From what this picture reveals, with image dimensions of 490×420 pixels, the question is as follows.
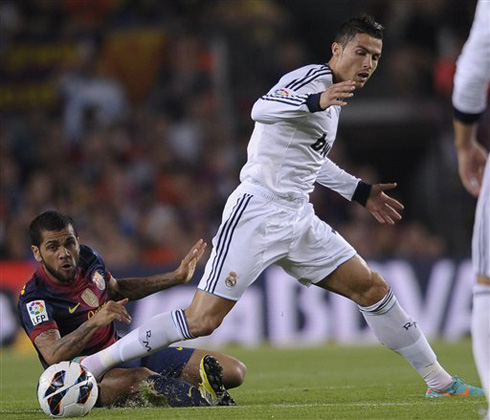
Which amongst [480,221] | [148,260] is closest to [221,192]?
[148,260]

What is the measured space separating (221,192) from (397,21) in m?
5.44

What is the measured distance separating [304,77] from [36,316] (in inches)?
87.4

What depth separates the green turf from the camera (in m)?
6.46

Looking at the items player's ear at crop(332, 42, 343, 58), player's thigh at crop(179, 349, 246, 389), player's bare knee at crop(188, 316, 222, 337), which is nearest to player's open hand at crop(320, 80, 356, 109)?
player's ear at crop(332, 42, 343, 58)

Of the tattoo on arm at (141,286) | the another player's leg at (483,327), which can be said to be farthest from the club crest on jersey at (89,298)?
the another player's leg at (483,327)

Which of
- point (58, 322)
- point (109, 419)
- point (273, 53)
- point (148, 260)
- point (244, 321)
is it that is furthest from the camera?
point (273, 53)

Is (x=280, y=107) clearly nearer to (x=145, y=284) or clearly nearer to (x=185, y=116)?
(x=145, y=284)

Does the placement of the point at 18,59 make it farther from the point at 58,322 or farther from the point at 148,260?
the point at 58,322

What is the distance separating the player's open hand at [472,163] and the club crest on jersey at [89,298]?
3.19 metres

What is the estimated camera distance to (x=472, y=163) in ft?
15.7

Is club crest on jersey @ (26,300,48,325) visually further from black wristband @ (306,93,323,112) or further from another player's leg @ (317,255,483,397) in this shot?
black wristband @ (306,93,323,112)

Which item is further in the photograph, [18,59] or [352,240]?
[18,59]

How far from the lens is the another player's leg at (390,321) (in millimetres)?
7223

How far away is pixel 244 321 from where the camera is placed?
14297mm
